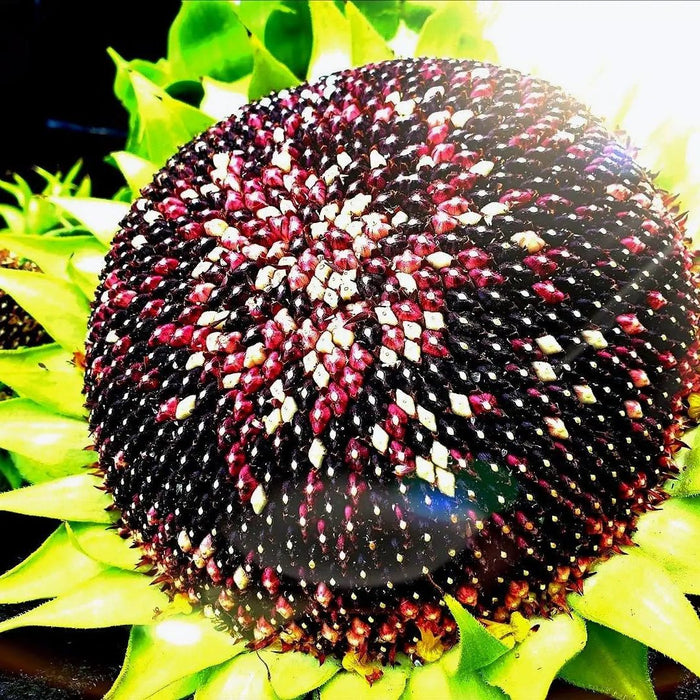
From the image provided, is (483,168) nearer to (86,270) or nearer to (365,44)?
(365,44)

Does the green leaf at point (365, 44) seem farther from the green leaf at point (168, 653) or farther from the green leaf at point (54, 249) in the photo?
the green leaf at point (168, 653)

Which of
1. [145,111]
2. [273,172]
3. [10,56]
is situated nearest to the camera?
[273,172]

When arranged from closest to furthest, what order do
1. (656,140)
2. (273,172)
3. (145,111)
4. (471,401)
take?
1. (471,401)
2. (273,172)
3. (656,140)
4. (145,111)

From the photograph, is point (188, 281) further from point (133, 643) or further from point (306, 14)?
point (306, 14)

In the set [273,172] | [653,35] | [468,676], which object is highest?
[653,35]

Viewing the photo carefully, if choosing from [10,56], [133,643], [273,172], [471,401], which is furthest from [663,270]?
[10,56]

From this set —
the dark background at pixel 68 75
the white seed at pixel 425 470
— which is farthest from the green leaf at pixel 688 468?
the dark background at pixel 68 75

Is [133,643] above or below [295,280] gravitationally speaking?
below
